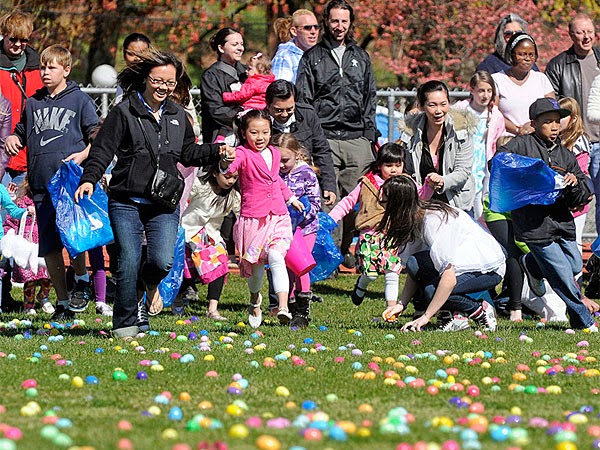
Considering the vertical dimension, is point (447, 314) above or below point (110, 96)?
below

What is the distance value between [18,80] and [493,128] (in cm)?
433

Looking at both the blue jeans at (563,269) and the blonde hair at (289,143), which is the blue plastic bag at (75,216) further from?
the blue jeans at (563,269)

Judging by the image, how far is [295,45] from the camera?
38.7 ft

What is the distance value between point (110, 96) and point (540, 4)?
11159 mm

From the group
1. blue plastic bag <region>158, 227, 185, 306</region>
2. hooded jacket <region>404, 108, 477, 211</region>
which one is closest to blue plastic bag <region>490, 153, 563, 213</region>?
hooded jacket <region>404, 108, 477, 211</region>

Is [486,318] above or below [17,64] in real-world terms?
below

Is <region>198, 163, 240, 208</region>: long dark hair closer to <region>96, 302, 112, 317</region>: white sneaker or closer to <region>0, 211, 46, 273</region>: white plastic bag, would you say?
<region>96, 302, 112, 317</region>: white sneaker

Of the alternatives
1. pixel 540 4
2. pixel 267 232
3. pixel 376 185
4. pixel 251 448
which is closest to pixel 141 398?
pixel 251 448

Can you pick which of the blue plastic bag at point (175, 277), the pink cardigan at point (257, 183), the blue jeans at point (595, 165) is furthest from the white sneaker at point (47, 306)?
the blue jeans at point (595, 165)

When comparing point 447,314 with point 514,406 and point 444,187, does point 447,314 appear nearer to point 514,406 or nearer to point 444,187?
point 444,187

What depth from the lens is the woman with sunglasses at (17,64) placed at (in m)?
10.2

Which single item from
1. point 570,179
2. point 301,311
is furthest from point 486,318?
point 301,311

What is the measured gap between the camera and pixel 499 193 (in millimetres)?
8930

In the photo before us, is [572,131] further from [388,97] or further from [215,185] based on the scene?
[388,97]
